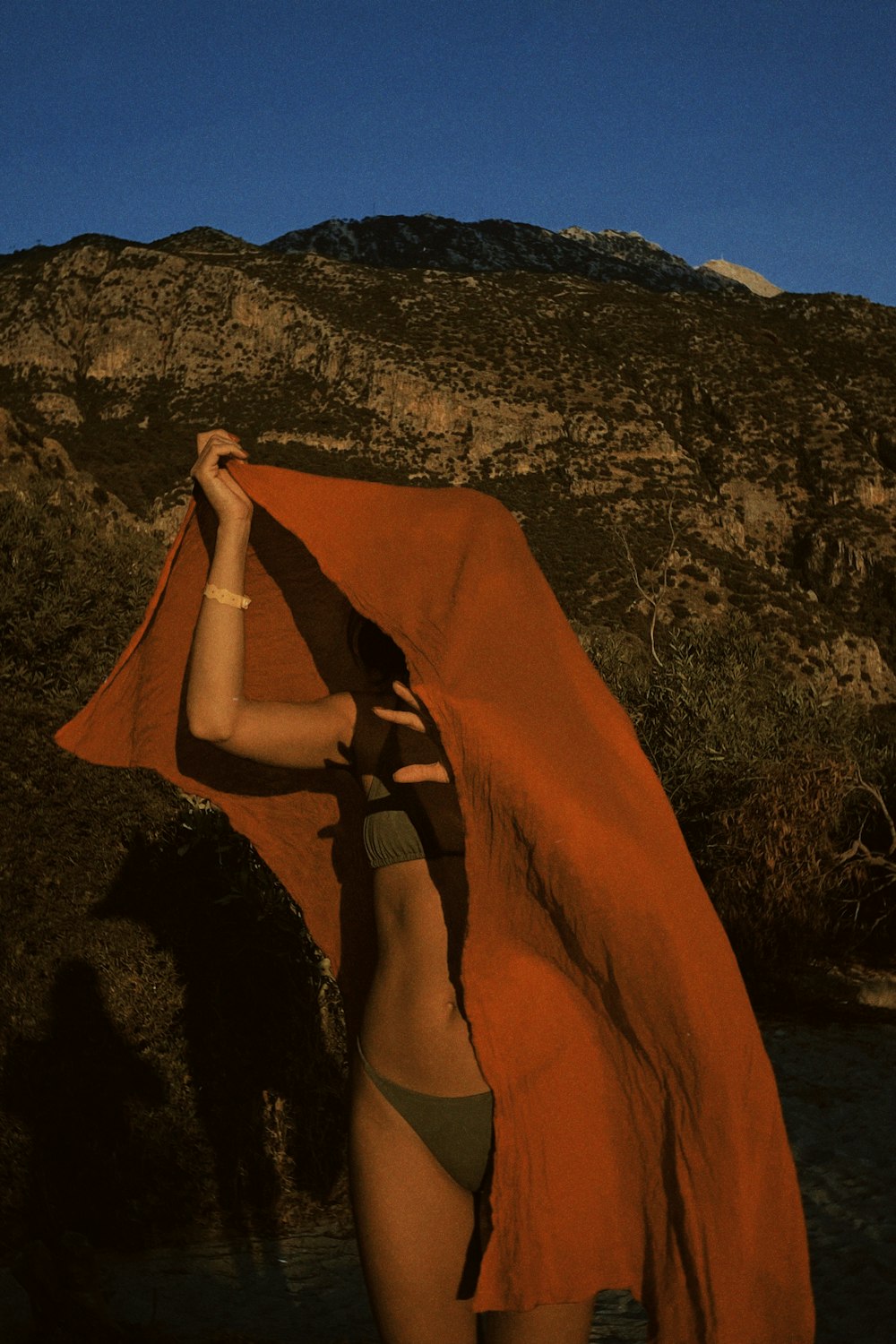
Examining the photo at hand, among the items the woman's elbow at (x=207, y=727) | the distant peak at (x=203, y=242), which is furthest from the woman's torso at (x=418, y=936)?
the distant peak at (x=203, y=242)

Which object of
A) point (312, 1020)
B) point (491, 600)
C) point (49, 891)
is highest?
point (491, 600)

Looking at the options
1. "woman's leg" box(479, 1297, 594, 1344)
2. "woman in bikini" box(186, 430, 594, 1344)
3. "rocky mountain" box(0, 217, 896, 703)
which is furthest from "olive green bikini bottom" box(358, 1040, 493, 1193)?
"rocky mountain" box(0, 217, 896, 703)

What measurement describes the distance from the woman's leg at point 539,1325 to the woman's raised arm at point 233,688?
1052mm

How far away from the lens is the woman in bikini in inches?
69.4

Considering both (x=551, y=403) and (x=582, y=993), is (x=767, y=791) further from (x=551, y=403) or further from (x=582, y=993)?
(x=551, y=403)

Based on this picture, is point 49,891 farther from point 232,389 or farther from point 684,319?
point 684,319

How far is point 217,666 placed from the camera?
196cm

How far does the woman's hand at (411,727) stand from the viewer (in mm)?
1772

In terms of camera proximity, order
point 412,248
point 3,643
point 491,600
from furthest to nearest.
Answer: point 412,248
point 3,643
point 491,600

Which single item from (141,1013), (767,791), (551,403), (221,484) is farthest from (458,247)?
(221,484)

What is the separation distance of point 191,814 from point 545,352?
176 ft

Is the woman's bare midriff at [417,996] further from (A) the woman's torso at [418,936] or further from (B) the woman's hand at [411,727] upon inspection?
(B) the woman's hand at [411,727]

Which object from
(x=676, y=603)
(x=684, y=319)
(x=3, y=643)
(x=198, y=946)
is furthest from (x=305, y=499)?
(x=684, y=319)

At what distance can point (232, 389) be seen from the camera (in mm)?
57781
